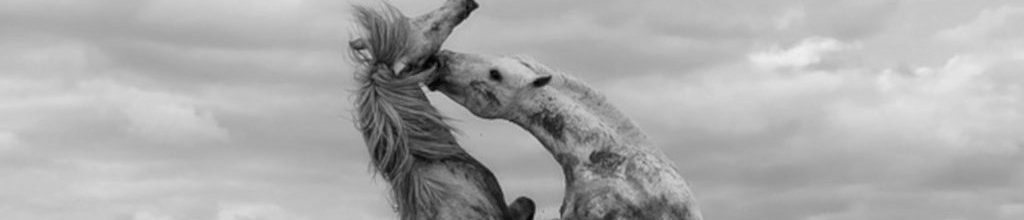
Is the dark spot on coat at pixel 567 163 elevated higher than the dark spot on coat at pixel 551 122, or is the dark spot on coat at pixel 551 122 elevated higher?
the dark spot on coat at pixel 551 122

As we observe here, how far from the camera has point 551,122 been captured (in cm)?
1476

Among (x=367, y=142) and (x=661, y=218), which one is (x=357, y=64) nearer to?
(x=367, y=142)

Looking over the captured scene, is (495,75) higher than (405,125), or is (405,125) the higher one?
(495,75)

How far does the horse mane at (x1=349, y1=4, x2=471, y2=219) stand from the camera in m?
15.1

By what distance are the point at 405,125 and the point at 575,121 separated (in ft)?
4.70

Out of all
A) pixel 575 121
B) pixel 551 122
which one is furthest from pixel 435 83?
pixel 575 121

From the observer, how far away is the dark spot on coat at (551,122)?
1472 cm

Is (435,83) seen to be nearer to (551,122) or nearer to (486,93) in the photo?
(486,93)

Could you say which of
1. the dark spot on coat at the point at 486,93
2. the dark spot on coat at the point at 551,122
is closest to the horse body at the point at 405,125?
the dark spot on coat at the point at 486,93

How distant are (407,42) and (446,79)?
17.2 inches

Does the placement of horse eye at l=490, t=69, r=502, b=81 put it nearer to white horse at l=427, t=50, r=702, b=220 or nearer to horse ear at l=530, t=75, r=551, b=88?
white horse at l=427, t=50, r=702, b=220

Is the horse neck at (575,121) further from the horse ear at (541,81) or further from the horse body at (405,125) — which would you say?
the horse body at (405,125)

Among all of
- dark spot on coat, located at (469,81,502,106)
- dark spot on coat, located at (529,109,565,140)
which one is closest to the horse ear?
dark spot on coat, located at (529,109,565,140)

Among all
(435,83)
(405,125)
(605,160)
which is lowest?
(605,160)
